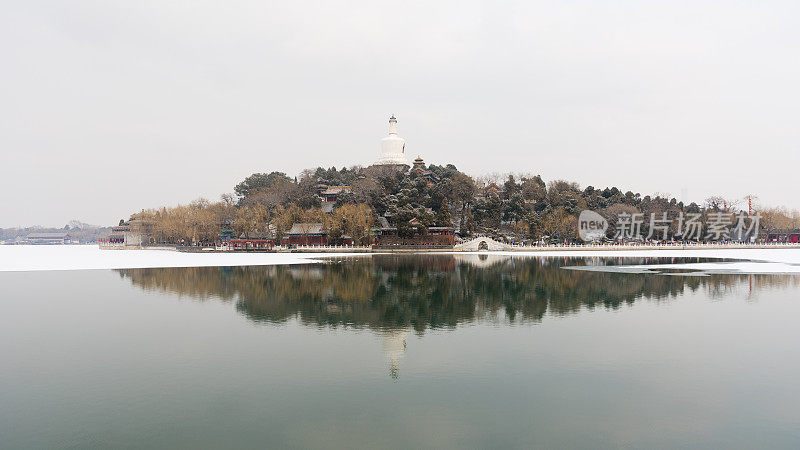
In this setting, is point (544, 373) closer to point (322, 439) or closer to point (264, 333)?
point (322, 439)

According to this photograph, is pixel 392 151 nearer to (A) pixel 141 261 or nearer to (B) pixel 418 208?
(B) pixel 418 208

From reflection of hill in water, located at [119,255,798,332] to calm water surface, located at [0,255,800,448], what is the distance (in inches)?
10.5

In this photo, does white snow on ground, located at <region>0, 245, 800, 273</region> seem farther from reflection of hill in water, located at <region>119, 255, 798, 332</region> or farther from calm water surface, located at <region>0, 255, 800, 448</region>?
calm water surface, located at <region>0, 255, 800, 448</region>

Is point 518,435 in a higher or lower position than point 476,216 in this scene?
lower

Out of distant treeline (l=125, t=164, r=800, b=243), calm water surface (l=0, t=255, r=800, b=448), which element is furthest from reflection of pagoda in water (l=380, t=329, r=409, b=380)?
distant treeline (l=125, t=164, r=800, b=243)

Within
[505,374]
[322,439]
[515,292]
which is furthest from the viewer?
[515,292]

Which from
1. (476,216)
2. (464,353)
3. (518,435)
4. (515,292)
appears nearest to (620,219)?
(476,216)

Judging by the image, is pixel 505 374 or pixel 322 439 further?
pixel 505 374

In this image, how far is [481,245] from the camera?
75.3 m

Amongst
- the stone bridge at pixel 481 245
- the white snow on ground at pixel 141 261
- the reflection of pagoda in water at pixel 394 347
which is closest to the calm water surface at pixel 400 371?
the reflection of pagoda in water at pixel 394 347

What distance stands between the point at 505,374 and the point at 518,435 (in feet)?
11.7

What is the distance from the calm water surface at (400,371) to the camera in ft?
29.5

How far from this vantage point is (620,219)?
80.6 m

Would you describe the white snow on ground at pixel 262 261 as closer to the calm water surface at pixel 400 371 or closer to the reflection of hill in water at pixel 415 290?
the reflection of hill in water at pixel 415 290
